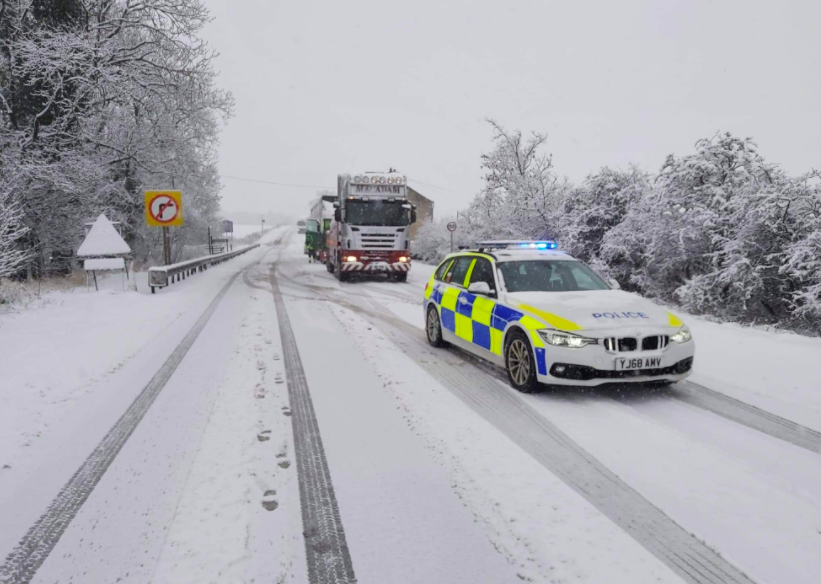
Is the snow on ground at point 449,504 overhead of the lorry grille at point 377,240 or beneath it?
beneath

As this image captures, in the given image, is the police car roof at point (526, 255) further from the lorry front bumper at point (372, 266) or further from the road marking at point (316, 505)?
the lorry front bumper at point (372, 266)

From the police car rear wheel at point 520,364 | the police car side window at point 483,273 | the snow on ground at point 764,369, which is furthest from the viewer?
the police car side window at point 483,273

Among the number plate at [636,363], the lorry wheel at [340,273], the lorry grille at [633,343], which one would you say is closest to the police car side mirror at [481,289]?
the lorry grille at [633,343]

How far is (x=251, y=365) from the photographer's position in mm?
7266

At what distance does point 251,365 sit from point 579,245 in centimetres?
1261

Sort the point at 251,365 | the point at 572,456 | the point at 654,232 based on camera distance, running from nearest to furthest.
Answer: the point at 572,456 < the point at 251,365 < the point at 654,232

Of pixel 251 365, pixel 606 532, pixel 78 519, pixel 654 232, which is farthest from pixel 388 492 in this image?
pixel 654 232

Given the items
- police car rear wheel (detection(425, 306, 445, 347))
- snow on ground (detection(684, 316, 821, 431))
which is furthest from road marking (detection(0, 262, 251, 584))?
snow on ground (detection(684, 316, 821, 431))

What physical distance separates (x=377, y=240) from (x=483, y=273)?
39.7 feet

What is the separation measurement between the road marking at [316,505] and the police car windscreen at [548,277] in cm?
294

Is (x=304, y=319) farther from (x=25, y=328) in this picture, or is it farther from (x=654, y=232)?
(x=654, y=232)

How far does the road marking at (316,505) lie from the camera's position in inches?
115

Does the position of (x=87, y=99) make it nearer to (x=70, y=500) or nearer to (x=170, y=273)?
(x=170, y=273)

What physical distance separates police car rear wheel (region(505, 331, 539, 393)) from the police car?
11 mm
